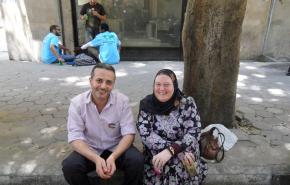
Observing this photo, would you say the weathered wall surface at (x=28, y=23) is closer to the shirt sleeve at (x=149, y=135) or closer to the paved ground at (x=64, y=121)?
the paved ground at (x=64, y=121)

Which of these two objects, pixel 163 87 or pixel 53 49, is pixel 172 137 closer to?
pixel 163 87

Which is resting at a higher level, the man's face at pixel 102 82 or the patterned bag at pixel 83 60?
the man's face at pixel 102 82

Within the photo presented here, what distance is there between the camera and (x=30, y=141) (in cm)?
359

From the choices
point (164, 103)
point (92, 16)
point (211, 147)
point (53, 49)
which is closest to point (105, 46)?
point (92, 16)

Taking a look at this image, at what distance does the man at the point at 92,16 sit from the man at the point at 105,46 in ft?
1.68

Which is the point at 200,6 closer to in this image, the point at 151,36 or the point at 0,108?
the point at 0,108

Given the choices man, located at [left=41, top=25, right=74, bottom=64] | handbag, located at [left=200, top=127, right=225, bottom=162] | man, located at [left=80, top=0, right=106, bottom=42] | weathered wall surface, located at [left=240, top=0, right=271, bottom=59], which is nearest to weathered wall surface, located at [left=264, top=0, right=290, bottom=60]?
weathered wall surface, located at [left=240, top=0, right=271, bottom=59]

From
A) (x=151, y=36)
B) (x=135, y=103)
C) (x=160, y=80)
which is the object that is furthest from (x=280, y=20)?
(x=160, y=80)

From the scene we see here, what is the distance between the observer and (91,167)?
8.96 ft

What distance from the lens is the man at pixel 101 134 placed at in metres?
2.62

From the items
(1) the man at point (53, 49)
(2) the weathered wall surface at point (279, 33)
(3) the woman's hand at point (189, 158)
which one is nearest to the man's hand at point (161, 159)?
(3) the woman's hand at point (189, 158)

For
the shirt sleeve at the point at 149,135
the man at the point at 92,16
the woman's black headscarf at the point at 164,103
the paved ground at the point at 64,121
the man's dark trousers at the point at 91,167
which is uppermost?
the man at the point at 92,16

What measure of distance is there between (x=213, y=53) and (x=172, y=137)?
115cm

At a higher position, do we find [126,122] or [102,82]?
[102,82]
